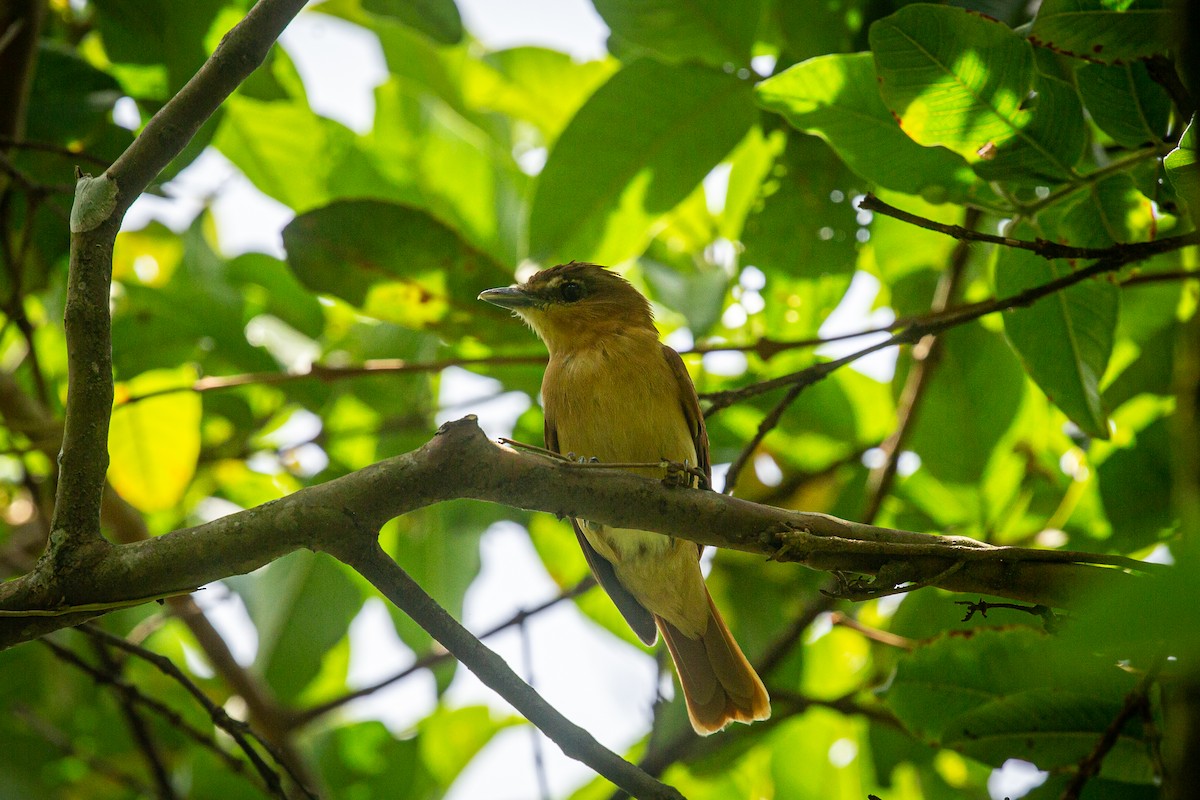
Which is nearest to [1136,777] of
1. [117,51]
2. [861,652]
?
[861,652]

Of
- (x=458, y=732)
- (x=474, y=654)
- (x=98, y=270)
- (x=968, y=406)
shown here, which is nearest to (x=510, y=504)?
(x=474, y=654)

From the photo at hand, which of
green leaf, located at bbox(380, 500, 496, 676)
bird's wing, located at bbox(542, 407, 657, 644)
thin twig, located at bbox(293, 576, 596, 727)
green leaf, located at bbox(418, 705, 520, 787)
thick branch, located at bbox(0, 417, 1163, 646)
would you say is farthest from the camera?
green leaf, located at bbox(418, 705, 520, 787)

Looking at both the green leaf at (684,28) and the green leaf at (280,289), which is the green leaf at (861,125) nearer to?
the green leaf at (684,28)

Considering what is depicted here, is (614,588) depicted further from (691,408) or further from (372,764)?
(372,764)

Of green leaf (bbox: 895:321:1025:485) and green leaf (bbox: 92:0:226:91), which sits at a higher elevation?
green leaf (bbox: 92:0:226:91)

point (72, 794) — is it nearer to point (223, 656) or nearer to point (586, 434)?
point (223, 656)

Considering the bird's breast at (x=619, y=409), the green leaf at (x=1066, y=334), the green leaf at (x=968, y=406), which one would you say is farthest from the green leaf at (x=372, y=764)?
the green leaf at (x=1066, y=334)

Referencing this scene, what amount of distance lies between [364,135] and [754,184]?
6.94ft

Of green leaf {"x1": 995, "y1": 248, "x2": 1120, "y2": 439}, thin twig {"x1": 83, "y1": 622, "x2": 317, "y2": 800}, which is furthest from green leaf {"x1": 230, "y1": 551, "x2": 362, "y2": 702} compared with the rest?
green leaf {"x1": 995, "y1": 248, "x2": 1120, "y2": 439}

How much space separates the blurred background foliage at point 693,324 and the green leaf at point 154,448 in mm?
20

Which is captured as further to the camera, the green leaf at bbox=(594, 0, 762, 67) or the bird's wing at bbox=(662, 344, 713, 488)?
the bird's wing at bbox=(662, 344, 713, 488)

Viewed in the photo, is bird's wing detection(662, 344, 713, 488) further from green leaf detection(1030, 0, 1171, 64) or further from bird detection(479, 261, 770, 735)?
green leaf detection(1030, 0, 1171, 64)

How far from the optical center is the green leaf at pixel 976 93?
7.73 feet

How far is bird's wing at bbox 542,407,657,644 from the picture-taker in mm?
3916
